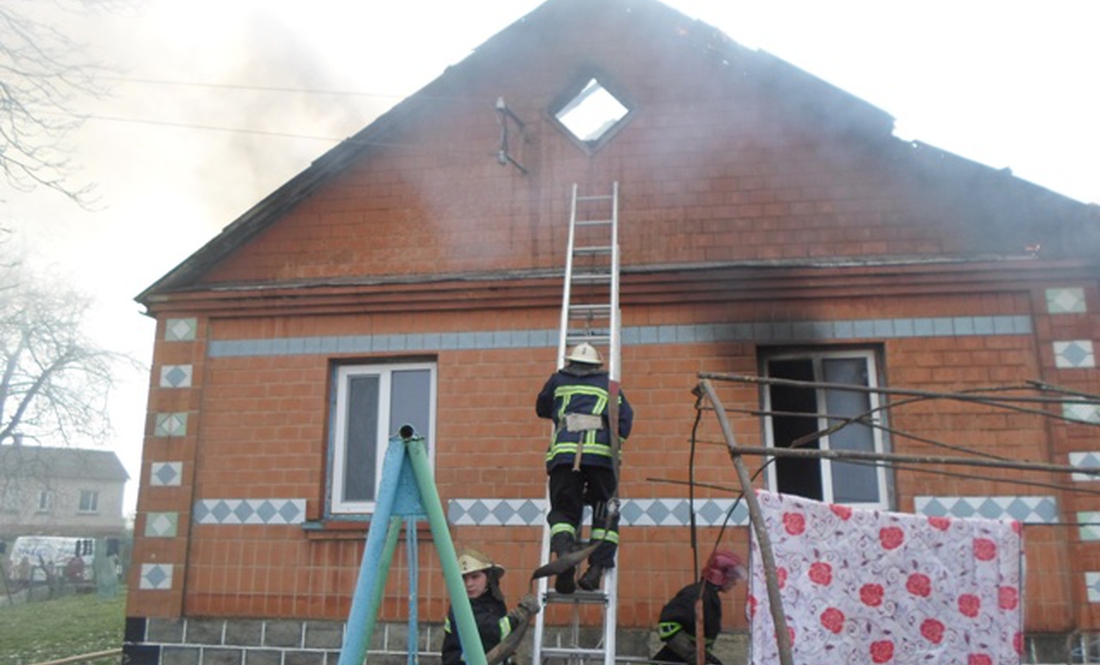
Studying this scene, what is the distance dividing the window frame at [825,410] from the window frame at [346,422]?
282 cm

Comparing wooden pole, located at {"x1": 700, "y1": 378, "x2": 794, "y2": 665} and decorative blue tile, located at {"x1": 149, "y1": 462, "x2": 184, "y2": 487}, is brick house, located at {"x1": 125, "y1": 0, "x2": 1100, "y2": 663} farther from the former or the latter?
wooden pole, located at {"x1": 700, "y1": 378, "x2": 794, "y2": 665}

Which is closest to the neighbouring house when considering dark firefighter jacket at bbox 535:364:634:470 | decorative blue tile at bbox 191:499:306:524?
decorative blue tile at bbox 191:499:306:524

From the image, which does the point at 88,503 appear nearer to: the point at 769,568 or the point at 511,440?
the point at 511,440

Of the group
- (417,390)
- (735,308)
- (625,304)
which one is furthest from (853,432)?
(417,390)

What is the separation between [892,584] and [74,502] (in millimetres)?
57980

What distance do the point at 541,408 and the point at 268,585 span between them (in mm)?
3343

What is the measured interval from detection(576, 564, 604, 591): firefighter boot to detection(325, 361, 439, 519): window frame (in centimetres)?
268

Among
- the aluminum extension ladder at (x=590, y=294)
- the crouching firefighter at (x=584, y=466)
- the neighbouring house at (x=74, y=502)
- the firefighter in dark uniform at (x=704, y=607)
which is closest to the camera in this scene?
the crouching firefighter at (x=584, y=466)

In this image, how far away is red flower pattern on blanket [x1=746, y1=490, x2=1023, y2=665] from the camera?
4.68 m

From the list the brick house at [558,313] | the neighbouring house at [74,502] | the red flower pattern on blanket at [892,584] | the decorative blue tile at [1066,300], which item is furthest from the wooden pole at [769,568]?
the neighbouring house at [74,502]

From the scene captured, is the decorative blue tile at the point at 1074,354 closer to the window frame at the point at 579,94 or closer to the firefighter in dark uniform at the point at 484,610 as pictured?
the window frame at the point at 579,94

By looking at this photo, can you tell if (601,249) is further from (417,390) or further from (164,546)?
(164,546)

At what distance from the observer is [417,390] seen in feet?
26.5

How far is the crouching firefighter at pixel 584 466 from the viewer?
5.41m
